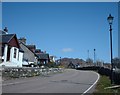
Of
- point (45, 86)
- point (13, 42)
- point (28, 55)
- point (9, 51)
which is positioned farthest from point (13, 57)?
point (28, 55)

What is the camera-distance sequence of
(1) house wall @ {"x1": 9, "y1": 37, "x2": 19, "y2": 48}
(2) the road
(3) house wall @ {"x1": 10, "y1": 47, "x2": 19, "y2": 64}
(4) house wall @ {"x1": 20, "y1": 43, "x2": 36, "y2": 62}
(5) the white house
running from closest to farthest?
1. (2) the road
2. (5) the white house
3. (3) house wall @ {"x1": 10, "y1": 47, "x2": 19, "y2": 64}
4. (1) house wall @ {"x1": 9, "y1": 37, "x2": 19, "y2": 48}
5. (4) house wall @ {"x1": 20, "y1": 43, "x2": 36, "y2": 62}

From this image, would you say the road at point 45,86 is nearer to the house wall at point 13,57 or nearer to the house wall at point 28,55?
the house wall at point 13,57

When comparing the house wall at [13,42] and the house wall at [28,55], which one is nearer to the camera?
the house wall at [13,42]

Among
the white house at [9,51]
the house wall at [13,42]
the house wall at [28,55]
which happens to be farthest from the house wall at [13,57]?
the house wall at [28,55]

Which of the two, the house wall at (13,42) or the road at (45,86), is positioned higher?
the house wall at (13,42)

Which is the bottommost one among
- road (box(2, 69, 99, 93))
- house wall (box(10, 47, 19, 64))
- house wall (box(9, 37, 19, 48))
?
road (box(2, 69, 99, 93))

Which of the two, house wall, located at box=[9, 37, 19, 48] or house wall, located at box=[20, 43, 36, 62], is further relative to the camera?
house wall, located at box=[20, 43, 36, 62]

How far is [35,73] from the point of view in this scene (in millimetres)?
38688

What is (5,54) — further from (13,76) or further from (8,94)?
(8,94)

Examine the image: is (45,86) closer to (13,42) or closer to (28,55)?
(13,42)

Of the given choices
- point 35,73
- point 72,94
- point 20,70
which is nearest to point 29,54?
point 35,73

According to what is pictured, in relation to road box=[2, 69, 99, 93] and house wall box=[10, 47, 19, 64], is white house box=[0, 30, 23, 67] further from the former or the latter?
road box=[2, 69, 99, 93]

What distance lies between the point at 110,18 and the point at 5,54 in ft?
75.2

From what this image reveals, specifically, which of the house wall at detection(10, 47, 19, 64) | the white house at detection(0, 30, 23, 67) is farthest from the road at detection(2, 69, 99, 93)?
the house wall at detection(10, 47, 19, 64)
